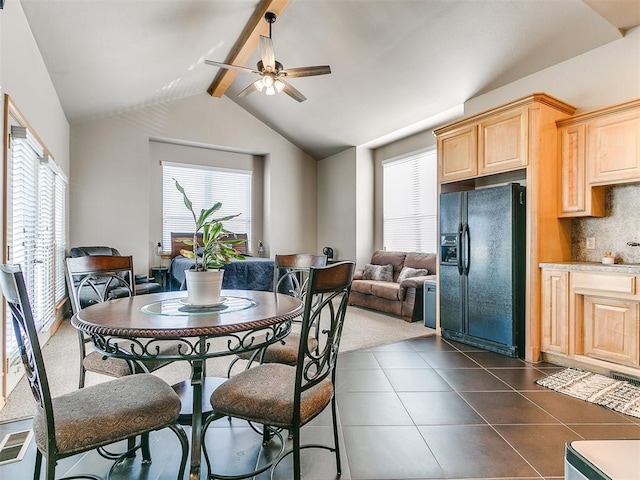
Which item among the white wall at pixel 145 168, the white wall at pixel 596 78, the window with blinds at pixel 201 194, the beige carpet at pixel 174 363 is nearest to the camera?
the beige carpet at pixel 174 363

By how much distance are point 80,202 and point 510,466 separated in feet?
21.1

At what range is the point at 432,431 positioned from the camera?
212 centimetres

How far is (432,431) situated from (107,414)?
1.74 metres

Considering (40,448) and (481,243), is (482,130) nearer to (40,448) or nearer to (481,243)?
(481,243)

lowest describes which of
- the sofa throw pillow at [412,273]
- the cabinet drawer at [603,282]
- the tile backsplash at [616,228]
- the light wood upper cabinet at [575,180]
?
the sofa throw pillow at [412,273]

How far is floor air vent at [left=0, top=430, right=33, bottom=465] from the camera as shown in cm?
183

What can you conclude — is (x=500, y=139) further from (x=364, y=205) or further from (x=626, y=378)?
(x=364, y=205)

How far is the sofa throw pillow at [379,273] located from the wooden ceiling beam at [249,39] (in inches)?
152

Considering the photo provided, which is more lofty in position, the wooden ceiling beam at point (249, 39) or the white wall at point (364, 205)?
the wooden ceiling beam at point (249, 39)

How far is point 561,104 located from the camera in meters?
3.33

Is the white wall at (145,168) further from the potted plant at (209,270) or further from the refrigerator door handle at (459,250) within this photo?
the potted plant at (209,270)

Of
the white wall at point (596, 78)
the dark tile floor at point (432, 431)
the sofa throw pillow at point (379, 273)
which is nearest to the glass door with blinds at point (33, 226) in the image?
the dark tile floor at point (432, 431)

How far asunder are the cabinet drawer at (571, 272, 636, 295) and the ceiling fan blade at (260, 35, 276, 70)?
352 centimetres

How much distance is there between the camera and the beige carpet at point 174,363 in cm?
255
